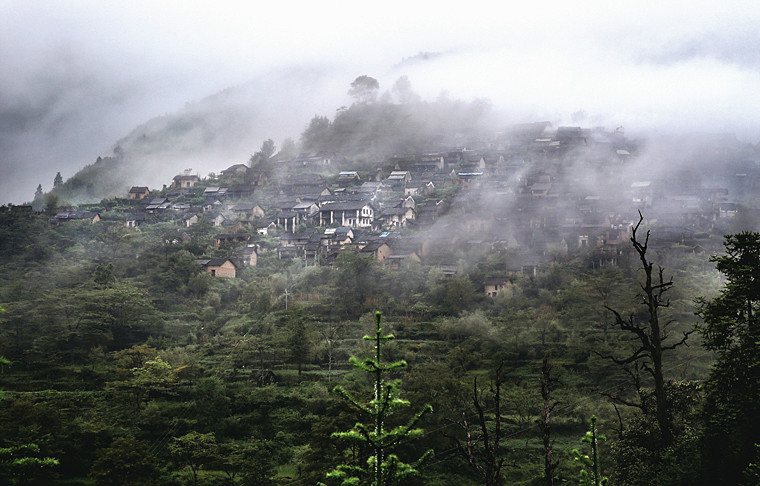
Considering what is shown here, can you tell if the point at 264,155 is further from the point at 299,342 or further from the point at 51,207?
the point at 299,342

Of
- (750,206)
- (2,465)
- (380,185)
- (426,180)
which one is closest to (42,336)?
(2,465)

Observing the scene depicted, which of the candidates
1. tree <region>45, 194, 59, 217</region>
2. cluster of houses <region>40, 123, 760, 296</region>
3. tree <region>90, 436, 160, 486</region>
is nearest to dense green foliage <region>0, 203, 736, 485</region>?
tree <region>90, 436, 160, 486</region>

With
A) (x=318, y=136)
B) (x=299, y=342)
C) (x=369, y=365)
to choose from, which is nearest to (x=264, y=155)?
(x=318, y=136)

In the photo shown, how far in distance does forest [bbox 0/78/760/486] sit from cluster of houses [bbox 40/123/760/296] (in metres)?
1.53

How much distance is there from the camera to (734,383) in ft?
42.0

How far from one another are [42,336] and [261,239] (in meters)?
20.7

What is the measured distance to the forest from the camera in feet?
40.9

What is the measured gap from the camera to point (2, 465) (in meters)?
8.39

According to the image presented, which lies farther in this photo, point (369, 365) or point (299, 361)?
point (299, 361)

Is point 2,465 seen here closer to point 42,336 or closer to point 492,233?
point 42,336

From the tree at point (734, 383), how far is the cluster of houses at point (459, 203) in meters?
21.6

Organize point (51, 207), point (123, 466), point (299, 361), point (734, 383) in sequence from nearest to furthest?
point (734, 383), point (123, 466), point (299, 361), point (51, 207)

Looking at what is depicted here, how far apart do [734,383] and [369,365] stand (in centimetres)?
1027

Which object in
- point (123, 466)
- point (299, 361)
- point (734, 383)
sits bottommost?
point (123, 466)
